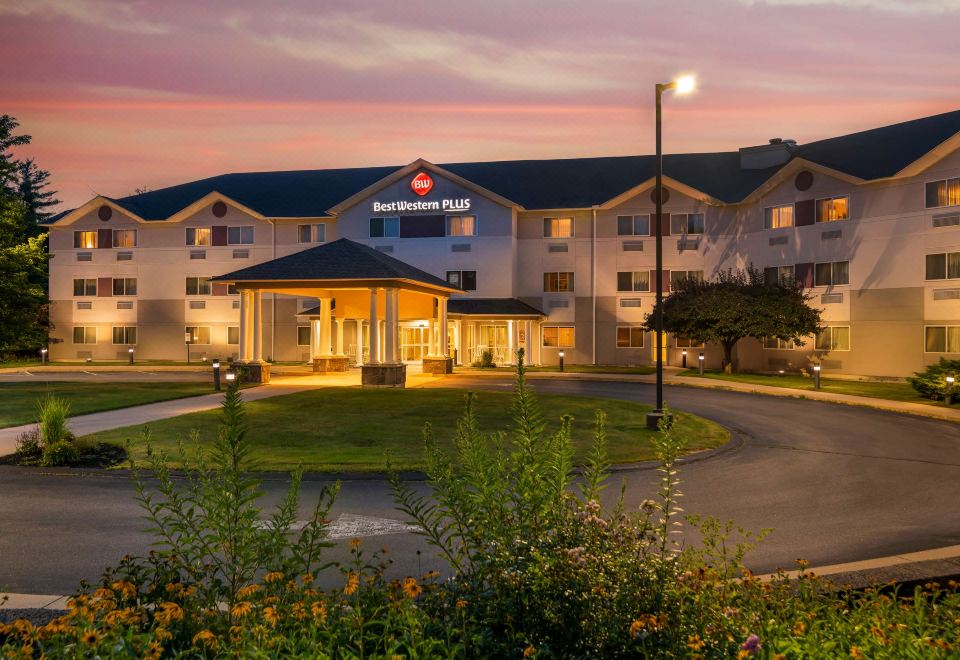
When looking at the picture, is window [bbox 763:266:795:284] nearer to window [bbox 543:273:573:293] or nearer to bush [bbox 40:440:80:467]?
window [bbox 543:273:573:293]

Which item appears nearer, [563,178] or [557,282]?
[557,282]

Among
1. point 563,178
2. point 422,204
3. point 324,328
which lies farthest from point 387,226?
point 563,178

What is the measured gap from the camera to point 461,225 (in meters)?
44.6

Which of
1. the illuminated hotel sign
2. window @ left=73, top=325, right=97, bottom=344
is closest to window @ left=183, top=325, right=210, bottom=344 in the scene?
window @ left=73, top=325, right=97, bottom=344

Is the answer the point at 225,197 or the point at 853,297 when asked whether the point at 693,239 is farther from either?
the point at 225,197

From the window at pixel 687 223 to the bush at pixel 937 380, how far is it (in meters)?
19.1

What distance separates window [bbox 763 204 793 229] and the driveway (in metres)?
24.4

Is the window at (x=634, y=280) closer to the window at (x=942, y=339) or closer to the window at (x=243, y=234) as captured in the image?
the window at (x=942, y=339)

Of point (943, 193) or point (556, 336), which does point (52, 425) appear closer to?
point (556, 336)

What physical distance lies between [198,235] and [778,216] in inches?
1454

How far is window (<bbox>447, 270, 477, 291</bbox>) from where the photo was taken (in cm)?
4453

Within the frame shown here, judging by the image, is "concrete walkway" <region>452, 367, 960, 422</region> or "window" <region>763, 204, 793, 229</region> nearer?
"concrete walkway" <region>452, 367, 960, 422</region>

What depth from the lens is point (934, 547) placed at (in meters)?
7.79

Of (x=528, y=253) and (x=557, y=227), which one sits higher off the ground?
(x=557, y=227)
